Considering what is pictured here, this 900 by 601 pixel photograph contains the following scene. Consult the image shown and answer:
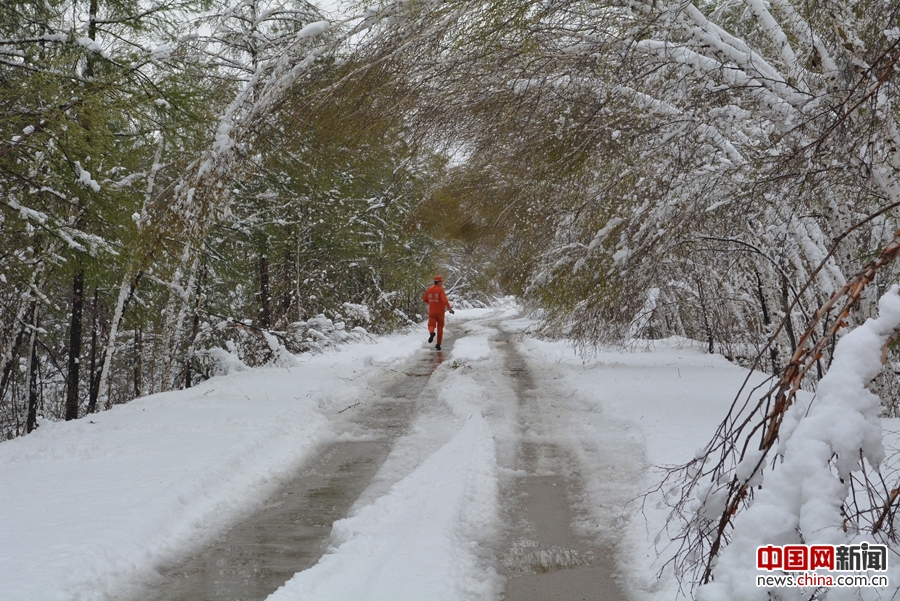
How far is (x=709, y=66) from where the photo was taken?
5.45 metres

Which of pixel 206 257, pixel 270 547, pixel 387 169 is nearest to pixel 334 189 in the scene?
pixel 387 169

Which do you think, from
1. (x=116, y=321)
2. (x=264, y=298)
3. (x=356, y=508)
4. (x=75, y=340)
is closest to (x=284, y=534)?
(x=356, y=508)

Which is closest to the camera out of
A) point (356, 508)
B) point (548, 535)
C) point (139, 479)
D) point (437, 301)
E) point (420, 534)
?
point (420, 534)

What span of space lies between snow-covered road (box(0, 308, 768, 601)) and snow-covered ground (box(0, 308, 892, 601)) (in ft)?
0.06

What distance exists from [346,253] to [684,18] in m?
13.0

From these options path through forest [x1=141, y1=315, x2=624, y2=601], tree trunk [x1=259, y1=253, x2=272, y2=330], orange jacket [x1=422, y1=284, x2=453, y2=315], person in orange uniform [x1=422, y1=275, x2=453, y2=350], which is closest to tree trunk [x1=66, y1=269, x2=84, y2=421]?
tree trunk [x1=259, y1=253, x2=272, y2=330]

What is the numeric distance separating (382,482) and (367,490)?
22 cm

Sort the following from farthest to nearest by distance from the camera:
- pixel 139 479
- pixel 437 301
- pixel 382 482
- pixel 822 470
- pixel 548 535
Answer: pixel 437 301 < pixel 382 482 < pixel 139 479 < pixel 548 535 < pixel 822 470

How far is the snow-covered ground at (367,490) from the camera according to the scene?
3.72 metres

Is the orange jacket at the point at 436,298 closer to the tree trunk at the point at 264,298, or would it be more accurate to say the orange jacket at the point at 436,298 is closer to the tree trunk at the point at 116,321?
the tree trunk at the point at 264,298

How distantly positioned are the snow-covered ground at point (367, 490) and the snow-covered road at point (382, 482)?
19mm

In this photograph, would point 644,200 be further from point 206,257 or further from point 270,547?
point 206,257

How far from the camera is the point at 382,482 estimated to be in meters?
5.62

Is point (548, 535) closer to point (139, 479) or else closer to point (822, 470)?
point (822, 470)
